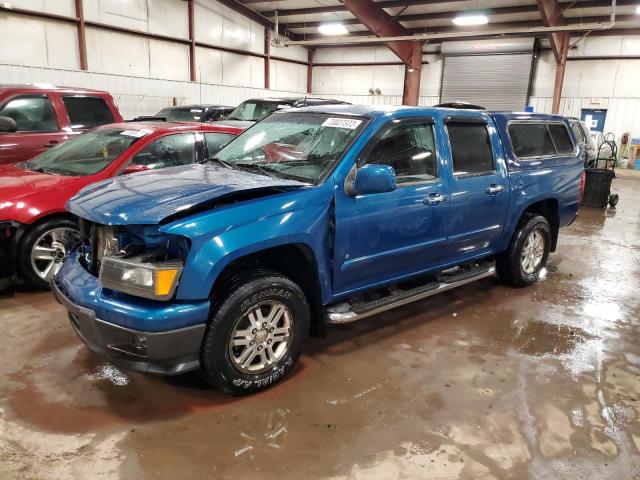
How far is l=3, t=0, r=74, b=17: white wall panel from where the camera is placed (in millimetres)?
11249

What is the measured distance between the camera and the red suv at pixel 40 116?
6039mm

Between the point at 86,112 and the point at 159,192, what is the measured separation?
4639 millimetres

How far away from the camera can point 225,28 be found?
55.0 feet

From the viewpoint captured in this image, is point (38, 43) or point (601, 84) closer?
point (38, 43)

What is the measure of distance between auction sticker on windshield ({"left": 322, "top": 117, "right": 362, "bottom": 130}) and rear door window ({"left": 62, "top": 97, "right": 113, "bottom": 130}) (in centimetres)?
443

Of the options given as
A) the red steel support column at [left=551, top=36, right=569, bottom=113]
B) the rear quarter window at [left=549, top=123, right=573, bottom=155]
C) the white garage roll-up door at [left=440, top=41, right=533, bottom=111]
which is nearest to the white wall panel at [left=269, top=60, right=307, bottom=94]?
the white garage roll-up door at [left=440, top=41, right=533, bottom=111]

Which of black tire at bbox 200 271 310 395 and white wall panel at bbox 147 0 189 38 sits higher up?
white wall panel at bbox 147 0 189 38

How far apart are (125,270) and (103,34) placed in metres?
12.8

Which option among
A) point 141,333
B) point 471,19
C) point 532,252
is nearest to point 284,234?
point 141,333

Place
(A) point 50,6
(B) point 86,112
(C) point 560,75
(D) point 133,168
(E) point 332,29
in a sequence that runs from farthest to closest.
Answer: (E) point 332,29, (C) point 560,75, (A) point 50,6, (B) point 86,112, (D) point 133,168

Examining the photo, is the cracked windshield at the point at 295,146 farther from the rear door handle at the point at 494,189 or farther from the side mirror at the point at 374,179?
the rear door handle at the point at 494,189

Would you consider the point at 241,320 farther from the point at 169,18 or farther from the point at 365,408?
the point at 169,18

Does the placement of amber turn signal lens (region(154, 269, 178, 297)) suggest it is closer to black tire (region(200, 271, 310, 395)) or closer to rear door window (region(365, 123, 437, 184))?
black tire (region(200, 271, 310, 395))

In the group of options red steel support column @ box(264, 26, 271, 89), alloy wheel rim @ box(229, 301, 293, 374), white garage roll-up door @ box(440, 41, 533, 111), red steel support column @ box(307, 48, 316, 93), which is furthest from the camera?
red steel support column @ box(307, 48, 316, 93)
